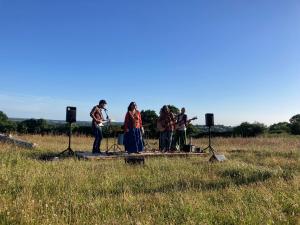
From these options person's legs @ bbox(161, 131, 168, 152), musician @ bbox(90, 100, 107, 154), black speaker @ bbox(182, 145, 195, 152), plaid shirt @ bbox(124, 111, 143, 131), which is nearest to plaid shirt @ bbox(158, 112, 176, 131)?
person's legs @ bbox(161, 131, 168, 152)

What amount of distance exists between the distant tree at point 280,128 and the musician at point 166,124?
74.7 feet

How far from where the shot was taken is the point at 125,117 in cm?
1432

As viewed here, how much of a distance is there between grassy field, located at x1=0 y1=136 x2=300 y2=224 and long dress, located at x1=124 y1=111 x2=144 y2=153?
138 inches

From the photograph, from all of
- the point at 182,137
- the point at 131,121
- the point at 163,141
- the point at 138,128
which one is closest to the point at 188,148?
the point at 182,137

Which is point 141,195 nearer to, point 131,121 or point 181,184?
point 181,184

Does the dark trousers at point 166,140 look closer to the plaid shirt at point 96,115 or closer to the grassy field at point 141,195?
the plaid shirt at point 96,115

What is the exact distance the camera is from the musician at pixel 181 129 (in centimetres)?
1614

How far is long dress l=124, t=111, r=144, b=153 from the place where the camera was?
1424 centimetres

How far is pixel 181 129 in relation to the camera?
16.4 metres

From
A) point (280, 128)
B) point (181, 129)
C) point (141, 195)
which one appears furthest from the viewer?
point (280, 128)

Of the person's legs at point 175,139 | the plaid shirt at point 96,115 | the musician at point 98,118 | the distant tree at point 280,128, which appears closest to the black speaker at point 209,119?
the person's legs at point 175,139

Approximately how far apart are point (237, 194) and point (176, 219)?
5.86 ft

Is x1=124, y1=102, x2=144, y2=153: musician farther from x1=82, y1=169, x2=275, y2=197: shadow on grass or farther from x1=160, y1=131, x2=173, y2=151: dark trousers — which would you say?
x1=82, y1=169, x2=275, y2=197: shadow on grass

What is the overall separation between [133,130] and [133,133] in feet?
0.34
